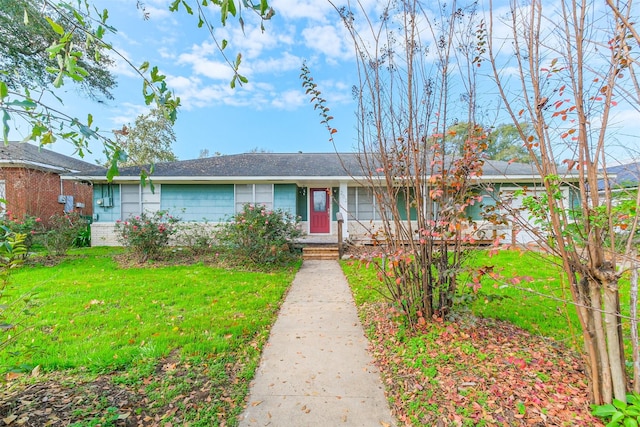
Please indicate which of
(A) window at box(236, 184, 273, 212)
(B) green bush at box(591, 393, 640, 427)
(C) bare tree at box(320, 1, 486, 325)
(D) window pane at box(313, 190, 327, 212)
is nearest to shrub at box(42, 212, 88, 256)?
(A) window at box(236, 184, 273, 212)

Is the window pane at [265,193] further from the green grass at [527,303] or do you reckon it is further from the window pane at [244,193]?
the green grass at [527,303]

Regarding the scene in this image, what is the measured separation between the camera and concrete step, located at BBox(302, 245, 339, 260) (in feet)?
29.1

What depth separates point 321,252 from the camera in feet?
29.6

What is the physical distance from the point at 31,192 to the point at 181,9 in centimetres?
1525

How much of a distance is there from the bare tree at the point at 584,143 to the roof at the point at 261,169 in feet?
24.0

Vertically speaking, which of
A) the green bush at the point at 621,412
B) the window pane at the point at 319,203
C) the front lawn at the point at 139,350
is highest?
the window pane at the point at 319,203

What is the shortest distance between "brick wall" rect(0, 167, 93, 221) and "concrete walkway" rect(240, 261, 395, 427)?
441 inches

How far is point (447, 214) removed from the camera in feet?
9.74

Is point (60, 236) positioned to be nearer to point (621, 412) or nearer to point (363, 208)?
point (363, 208)

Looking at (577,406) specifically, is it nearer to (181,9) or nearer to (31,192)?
(181,9)

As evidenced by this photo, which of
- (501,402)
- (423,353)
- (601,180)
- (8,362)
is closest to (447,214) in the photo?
(601,180)

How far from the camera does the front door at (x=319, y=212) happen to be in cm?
1188

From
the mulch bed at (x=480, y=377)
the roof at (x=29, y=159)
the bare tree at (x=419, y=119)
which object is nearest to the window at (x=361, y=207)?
the bare tree at (x=419, y=119)

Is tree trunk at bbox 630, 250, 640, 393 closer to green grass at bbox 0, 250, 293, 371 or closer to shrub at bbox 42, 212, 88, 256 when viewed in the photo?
green grass at bbox 0, 250, 293, 371
